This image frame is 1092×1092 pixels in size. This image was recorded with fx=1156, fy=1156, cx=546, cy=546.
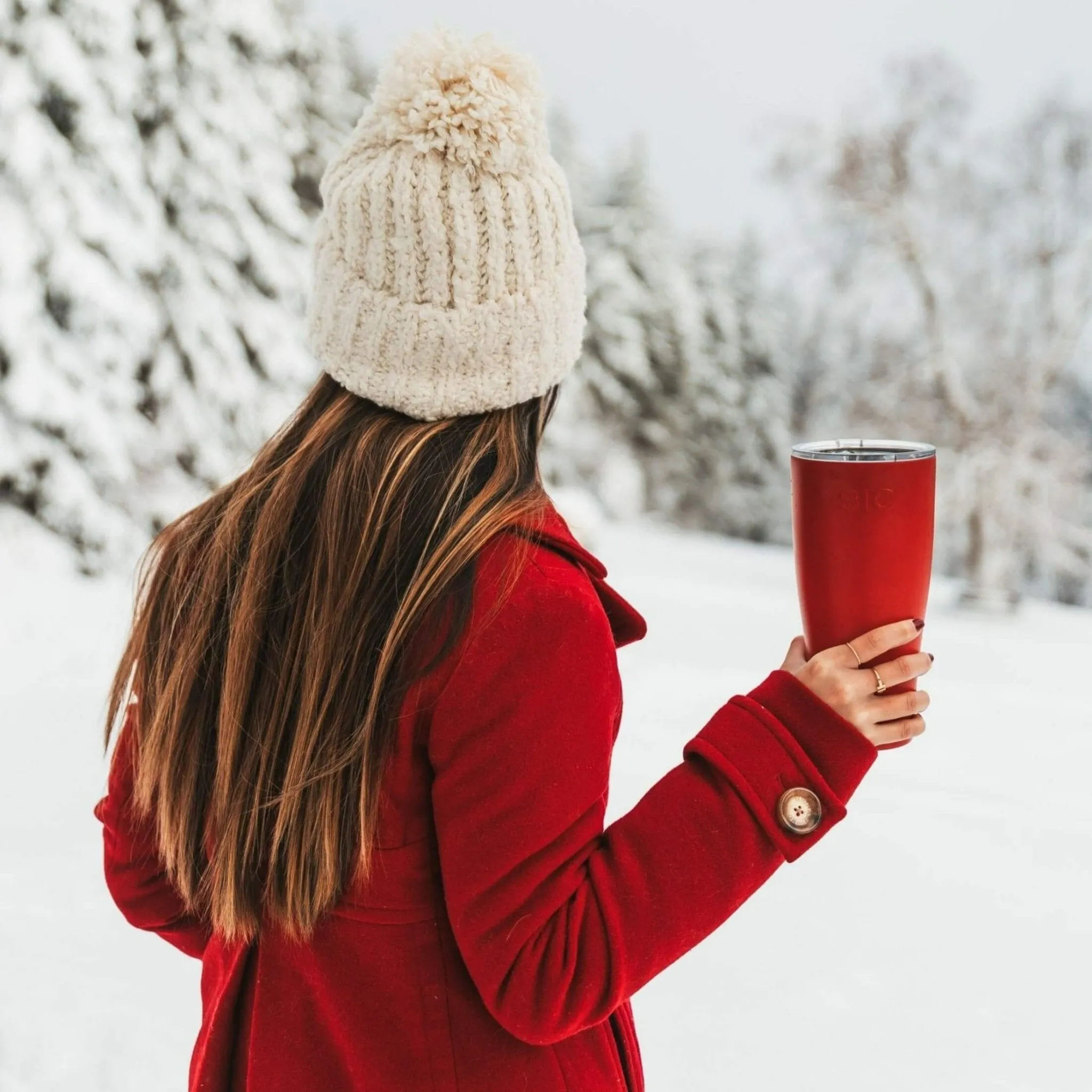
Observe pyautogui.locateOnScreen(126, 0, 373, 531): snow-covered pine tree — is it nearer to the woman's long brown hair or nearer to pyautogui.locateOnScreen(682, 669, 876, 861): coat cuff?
the woman's long brown hair

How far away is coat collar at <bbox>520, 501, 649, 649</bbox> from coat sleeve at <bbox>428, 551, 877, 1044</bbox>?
3cm

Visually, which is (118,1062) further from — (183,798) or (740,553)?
(740,553)

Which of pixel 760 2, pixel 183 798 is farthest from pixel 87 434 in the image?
pixel 760 2

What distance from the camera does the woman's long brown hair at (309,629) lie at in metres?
0.94

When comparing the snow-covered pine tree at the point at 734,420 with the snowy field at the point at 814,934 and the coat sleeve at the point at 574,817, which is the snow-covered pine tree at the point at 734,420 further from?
the coat sleeve at the point at 574,817

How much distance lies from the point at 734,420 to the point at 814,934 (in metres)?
14.5

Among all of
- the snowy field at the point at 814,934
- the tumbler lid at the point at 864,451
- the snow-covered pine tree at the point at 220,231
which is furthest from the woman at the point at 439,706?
the snow-covered pine tree at the point at 220,231

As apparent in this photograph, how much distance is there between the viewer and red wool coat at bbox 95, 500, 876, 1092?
34.4 inches

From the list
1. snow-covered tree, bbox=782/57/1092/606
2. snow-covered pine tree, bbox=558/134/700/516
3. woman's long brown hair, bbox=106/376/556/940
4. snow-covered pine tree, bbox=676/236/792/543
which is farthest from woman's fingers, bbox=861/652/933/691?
snow-covered pine tree, bbox=676/236/792/543

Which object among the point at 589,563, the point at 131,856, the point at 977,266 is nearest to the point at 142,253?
the point at 977,266

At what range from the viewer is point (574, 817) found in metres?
0.88

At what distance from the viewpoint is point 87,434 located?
835 cm

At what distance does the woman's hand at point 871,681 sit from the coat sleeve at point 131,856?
2.26 feet

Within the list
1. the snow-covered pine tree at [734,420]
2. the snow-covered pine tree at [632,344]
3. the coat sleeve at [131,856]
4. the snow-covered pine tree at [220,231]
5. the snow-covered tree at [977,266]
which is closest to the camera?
the coat sleeve at [131,856]
